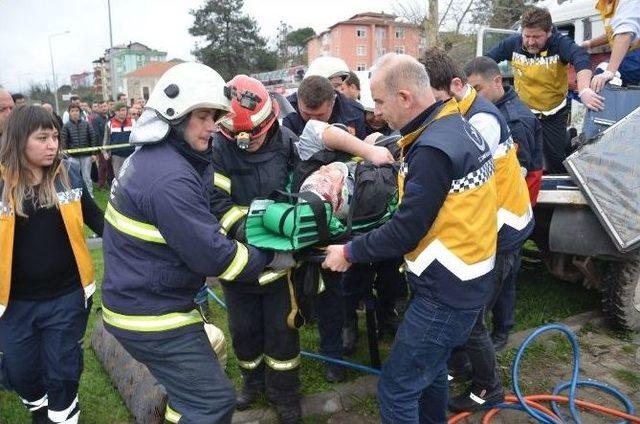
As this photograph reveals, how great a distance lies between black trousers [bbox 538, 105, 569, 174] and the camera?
4.62m

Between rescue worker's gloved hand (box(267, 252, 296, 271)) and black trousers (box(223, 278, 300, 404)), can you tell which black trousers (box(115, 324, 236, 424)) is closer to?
rescue worker's gloved hand (box(267, 252, 296, 271))

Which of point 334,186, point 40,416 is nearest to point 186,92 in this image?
point 334,186

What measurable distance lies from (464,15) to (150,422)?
978 inches

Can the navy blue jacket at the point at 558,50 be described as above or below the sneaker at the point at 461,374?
above

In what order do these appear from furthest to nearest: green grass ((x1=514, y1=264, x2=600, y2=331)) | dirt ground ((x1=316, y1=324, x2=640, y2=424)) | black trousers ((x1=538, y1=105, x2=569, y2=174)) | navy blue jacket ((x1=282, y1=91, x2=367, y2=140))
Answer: black trousers ((x1=538, y1=105, x2=569, y2=174))
green grass ((x1=514, y1=264, x2=600, y2=331))
navy blue jacket ((x1=282, y1=91, x2=367, y2=140))
dirt ground ((x1=316, y1=324, x2=640, y2=424))

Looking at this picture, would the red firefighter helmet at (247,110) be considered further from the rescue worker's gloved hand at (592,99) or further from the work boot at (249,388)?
the rescue worker's gloved hand at (592,99)

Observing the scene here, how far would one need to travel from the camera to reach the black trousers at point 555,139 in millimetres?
4617

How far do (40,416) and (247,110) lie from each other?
78.7 inches

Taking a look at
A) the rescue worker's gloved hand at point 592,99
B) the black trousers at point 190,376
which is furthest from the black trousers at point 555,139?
the black trousers at point 190,376

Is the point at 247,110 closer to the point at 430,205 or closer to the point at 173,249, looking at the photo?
the point at 173,249

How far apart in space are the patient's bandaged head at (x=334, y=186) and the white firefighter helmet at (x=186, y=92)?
0.60m

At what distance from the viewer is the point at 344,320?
3.83 metres

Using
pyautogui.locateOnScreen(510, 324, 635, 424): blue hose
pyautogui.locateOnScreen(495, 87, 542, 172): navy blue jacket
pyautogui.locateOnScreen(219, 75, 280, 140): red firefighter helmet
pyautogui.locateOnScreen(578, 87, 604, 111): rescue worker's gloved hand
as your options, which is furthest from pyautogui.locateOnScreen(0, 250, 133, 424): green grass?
pyautogui.locateOnScreen(578, 87, 604, 111): rescue worker's gloved hand

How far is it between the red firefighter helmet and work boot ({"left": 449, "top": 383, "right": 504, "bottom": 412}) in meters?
1.91
